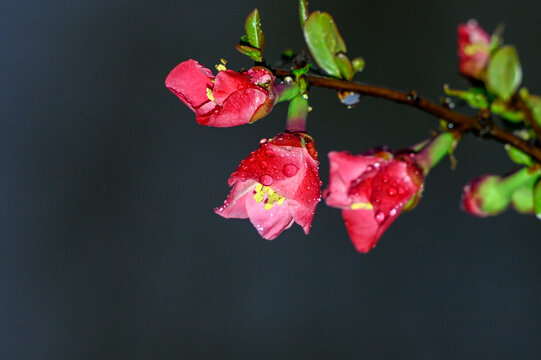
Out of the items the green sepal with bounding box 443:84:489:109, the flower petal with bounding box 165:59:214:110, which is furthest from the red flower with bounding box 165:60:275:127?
the green sepal with bounding box 443:84:489:109

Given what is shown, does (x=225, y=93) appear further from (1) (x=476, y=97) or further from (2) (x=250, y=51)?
(1) (x=476, y=97)

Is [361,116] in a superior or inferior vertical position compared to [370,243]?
inferior

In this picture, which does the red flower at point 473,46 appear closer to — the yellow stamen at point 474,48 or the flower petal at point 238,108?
the yellow stamen at point 474,48

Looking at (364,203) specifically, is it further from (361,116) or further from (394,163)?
(361,116)

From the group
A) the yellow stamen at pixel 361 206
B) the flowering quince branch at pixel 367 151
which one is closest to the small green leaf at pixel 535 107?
the flowering quince branch at pixel 367 151

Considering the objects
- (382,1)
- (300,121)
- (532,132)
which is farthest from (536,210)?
(382,1)

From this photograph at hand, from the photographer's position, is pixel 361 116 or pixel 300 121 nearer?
pixel 300 121

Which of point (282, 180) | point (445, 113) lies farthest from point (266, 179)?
point (445, 113)
